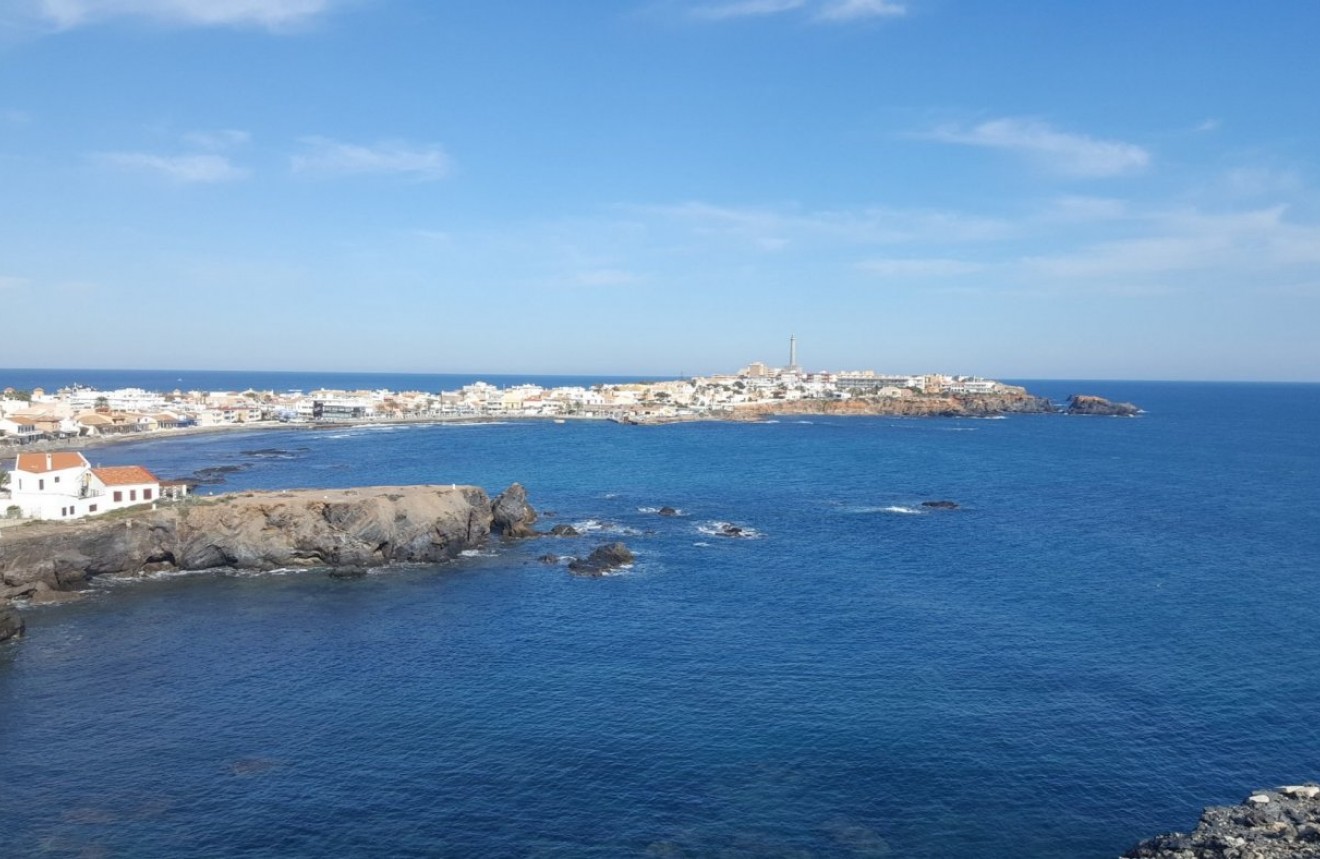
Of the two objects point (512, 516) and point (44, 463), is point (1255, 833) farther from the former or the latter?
point (44, 463)

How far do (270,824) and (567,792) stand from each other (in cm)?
860

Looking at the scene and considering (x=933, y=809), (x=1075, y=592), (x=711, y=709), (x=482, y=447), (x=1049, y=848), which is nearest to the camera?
(x=1049, y=848)

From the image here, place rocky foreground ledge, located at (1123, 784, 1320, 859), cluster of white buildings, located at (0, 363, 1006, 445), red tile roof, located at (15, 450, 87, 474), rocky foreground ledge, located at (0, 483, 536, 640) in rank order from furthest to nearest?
1. cluster of white buildings, located at (0, 363, 1006, 445)
2. red tile roof, located at (15, 450, 87, 474)
3. rocky foreground ledge, located at (0, 483, 536, 640)
4. rocky foreground ledge, located at (1123, 784, 1320, 859)

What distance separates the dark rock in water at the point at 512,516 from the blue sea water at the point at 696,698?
302 cm

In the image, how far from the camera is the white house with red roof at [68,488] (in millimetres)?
54688

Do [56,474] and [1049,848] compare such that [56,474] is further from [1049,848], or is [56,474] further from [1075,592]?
[1075,592]

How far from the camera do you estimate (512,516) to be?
65.6 meters

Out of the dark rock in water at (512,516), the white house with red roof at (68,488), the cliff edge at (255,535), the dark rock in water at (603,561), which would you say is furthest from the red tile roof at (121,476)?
the dark rock in water at (603,561)

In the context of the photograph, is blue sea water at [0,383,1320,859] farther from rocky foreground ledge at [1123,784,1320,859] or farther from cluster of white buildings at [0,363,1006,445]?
cluster of white buildings at [0,363,1006,445]

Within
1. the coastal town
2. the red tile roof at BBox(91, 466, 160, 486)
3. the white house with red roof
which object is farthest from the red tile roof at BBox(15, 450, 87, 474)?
the coastal town

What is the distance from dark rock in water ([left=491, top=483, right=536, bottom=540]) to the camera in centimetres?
6506

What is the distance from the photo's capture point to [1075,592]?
50.0 m

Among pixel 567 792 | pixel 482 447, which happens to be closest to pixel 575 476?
pixel 482 447

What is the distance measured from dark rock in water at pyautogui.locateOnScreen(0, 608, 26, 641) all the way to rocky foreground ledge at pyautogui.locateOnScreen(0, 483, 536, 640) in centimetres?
665
